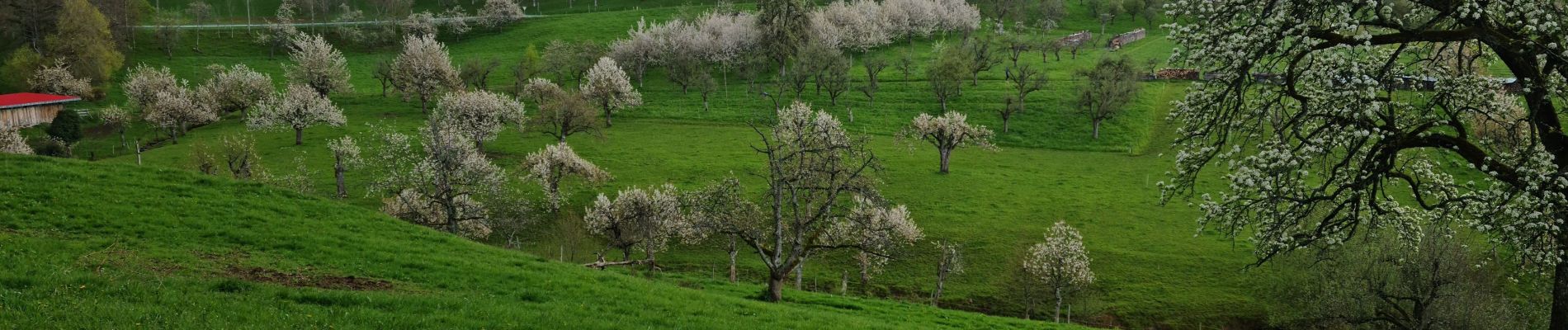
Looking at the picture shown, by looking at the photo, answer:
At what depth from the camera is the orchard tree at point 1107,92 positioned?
89.9m

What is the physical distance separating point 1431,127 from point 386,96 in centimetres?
10977

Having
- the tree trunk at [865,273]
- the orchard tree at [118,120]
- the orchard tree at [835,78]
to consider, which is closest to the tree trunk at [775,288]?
the tree trunk at [865,273]

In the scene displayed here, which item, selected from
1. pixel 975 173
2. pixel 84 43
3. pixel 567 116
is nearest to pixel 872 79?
pixel 975 173

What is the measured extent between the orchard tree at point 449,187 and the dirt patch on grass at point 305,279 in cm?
3236

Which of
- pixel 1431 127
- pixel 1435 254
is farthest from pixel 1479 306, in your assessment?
pixel 1431 127

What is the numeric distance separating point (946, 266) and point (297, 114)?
64.3 m

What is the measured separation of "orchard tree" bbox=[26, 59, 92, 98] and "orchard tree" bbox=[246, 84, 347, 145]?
92.9 feet

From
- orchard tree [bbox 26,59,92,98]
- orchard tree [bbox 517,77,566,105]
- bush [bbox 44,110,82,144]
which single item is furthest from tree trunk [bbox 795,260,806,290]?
orchard tree [bbox 26,59,92,98]

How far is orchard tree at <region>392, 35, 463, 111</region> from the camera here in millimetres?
99562

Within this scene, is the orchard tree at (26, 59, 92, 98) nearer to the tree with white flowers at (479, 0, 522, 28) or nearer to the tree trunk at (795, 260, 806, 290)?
the tree with white flowers at (479, 0, 522, 28)

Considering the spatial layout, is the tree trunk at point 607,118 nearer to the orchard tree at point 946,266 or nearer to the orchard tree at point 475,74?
the orchard tree at point 475,74

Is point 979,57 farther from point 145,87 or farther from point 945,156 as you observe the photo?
point 145,87

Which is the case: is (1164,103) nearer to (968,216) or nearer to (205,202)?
(968,216)

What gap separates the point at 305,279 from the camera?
66.8 feet
